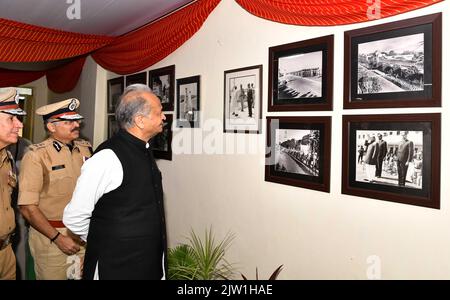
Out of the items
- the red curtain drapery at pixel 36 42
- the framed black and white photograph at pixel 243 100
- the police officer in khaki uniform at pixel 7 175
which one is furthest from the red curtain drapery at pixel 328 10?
the red curtain drapery at pixel 36 42

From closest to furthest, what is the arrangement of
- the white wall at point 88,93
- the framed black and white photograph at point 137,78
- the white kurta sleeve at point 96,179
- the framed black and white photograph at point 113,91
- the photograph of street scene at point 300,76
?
1. the white kurta sleeve at point 96,179
2. the photograph of street scene at point 300,76
3. the framed black and white photograph at point 137,78
4. the framed black and white photograph at point 113,91
5. the white wall at point 88,93

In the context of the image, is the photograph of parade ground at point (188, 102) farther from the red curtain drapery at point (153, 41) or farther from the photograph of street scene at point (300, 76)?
the photograph of street scene at point (300, 76)

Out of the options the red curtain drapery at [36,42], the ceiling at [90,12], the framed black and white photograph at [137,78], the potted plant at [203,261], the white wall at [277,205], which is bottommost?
the potted plant at [203,261]

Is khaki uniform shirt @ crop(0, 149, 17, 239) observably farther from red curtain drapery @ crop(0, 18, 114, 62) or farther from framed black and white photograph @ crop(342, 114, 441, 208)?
framed black and white photograph @ crop(342, 114, 441, 208)

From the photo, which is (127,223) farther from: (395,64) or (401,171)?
(395,64)

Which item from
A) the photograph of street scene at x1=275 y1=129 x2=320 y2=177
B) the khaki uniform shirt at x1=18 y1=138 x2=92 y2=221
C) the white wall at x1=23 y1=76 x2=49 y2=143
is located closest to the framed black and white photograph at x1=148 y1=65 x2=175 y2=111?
the khaki uniform shirt at x1=18 y1=138 x2=92 y2=221

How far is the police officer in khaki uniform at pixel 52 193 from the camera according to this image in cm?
210

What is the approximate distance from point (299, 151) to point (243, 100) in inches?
22.7

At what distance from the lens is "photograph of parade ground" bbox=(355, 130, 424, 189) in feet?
5.09

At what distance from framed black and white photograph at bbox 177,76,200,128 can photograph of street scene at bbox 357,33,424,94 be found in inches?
55.9
